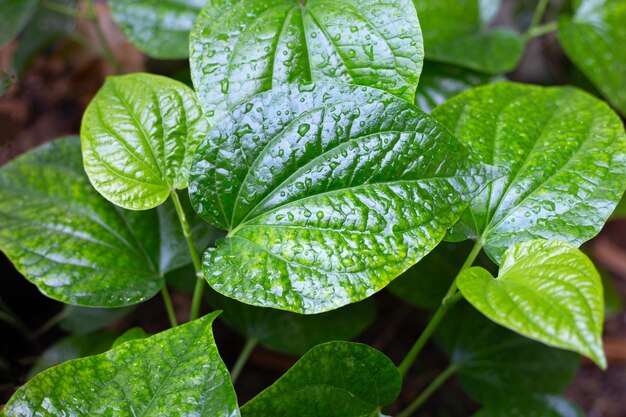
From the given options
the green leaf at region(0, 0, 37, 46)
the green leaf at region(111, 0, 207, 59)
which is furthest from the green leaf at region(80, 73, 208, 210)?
the green leaf at region(0, 0, 37, 46)

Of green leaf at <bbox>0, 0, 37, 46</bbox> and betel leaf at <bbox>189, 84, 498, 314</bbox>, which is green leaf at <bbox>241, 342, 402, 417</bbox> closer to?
betel leaf at <bbox>189, 84, 498, 314</bbox>

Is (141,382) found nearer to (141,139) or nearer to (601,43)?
(141,139)

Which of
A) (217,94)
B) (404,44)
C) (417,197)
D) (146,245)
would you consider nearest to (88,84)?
(146,245)

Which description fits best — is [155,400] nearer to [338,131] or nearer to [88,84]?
[338,131]

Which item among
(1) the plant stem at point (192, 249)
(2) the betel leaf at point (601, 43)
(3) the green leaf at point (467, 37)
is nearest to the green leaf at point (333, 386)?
(1) the plant stem at point (192, 249)

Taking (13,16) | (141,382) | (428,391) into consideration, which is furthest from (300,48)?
(13,16)
